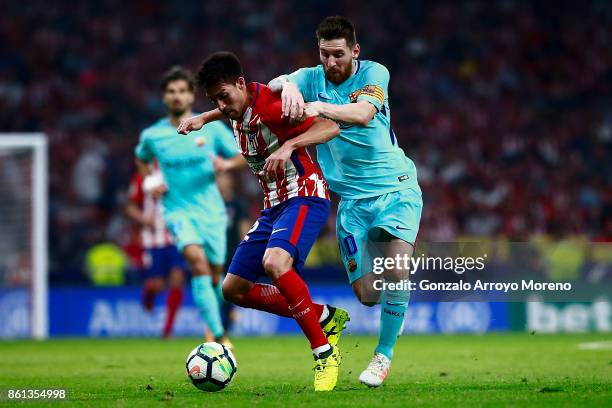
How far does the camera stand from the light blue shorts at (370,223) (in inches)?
284

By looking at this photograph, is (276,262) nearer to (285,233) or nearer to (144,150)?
(285,233)

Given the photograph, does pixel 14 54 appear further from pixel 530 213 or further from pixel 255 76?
pixel 530 213

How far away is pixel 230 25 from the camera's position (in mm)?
22312

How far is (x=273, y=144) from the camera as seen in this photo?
22.4 feet

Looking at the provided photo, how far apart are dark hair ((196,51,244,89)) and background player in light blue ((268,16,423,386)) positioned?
1.33 ft

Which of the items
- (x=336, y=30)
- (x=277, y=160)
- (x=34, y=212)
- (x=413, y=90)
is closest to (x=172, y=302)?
(x=34, y=212)

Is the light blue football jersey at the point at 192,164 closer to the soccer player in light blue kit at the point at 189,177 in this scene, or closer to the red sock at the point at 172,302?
the soccer player in light blue kit at the point at 189,177

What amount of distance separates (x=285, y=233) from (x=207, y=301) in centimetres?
378

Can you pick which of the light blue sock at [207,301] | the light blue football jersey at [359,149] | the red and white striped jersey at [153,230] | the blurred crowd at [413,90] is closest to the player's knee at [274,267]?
the light blue football jersey at [359,149]

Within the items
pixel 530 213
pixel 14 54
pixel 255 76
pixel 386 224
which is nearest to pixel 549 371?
pixel 386 224

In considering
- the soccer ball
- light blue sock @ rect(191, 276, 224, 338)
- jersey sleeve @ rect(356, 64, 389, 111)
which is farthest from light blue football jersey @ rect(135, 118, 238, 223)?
the soccer ball

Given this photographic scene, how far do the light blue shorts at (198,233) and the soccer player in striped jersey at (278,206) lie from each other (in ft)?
10.6

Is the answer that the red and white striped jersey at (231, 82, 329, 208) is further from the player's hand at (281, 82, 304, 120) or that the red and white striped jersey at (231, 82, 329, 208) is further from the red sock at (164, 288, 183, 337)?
the red sock at (164, 288, 183, 337)

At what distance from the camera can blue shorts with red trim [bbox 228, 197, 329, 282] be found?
6703 mm
